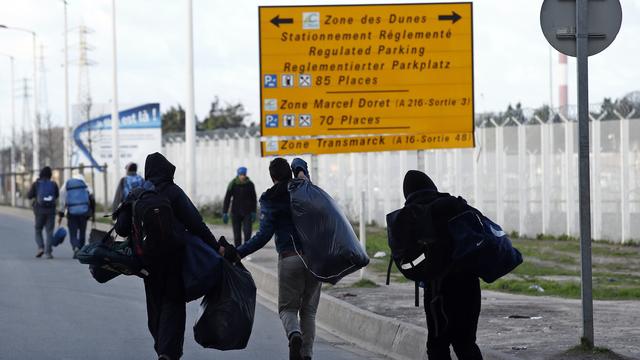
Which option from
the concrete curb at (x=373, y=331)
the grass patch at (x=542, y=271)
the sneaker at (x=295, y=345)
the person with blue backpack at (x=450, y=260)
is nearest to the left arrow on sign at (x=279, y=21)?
the concrete curb at (x=373, y=331)

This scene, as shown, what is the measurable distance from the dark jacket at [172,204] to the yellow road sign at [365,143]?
8.67 metres

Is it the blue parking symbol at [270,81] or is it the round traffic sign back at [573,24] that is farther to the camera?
the blue parking symbol at [270,81]

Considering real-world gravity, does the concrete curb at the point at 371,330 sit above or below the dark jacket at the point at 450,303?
below

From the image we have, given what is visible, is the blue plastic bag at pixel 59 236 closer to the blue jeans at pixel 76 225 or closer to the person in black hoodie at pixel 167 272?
the blue jeans at pixel 76 225

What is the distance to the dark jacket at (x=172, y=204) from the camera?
8797 mm

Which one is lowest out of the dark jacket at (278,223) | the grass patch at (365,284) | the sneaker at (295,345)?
the grass patch at (365,284)

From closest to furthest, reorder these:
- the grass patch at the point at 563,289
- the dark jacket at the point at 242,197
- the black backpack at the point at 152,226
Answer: the black backpack at the point at 152,226 → the grass patch at the point at 563,289 → the dark jacket at the point at 242,197

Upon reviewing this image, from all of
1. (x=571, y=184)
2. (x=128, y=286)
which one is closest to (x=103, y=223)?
(x=571, y=184)

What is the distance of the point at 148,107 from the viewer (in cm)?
6291

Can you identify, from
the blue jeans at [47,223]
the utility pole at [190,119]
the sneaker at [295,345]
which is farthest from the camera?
the utility pole at [190,119]

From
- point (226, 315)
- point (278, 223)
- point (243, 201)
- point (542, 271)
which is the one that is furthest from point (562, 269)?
point (226, 315)

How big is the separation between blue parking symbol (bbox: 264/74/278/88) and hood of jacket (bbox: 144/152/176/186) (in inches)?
342

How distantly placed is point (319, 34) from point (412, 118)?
5.46 feet

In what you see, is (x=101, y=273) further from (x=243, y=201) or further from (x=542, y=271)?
(x=243, y=201)
